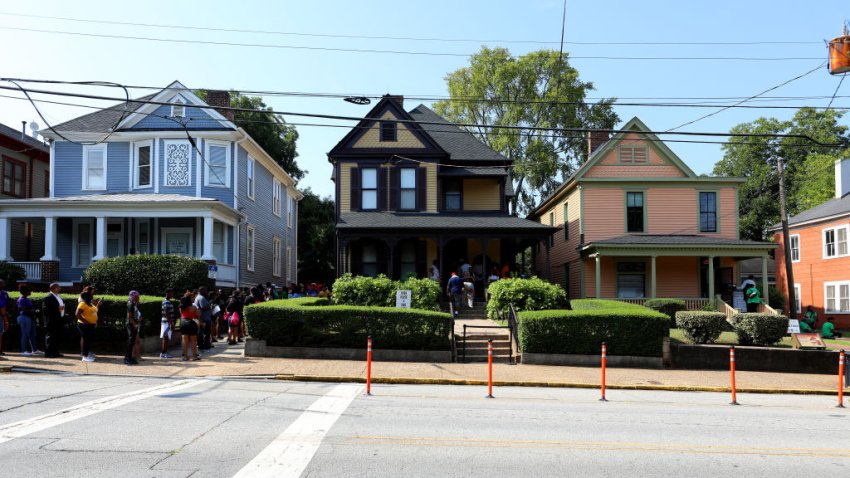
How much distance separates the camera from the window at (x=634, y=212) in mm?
32250

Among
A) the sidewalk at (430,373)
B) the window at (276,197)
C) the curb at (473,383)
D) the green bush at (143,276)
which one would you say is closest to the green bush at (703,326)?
the sidewalk at (430,373)

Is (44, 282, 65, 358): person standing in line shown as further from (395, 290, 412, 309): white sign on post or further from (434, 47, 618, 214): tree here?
(434, 47, 618, 214): tree

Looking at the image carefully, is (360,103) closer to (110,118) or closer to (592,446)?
(592,446)

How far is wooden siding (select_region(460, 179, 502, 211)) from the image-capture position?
3238 cm

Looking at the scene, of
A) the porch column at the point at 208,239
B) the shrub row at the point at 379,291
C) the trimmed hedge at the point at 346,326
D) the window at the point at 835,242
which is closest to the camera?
the trimmed hedge at the point at 346,326

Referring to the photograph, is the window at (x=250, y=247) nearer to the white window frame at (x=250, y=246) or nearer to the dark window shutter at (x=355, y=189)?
the white window frame at (x=250, y=246)

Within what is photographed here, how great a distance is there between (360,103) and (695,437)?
1204 centimetres

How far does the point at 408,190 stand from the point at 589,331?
14128mm

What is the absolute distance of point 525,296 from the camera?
23.8m

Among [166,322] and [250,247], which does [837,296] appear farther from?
[166,322]

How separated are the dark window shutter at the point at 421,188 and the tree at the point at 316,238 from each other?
1851cm

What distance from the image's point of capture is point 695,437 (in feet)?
30.6

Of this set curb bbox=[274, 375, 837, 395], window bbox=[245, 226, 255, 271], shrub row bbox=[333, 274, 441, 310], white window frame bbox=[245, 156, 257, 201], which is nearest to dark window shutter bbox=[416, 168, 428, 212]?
shrub row bbox=[333, 274, 441, 310]

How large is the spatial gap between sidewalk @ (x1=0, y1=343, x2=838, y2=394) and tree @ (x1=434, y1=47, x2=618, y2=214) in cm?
2842
